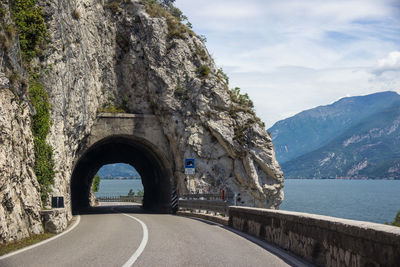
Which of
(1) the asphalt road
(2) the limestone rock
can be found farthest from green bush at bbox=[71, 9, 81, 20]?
(1) the asphalt road

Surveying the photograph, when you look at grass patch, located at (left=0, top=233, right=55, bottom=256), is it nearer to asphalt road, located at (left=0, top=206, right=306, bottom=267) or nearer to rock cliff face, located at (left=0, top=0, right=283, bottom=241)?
asphalt road, located at (left=0, top=206, right=306, bottom=267)

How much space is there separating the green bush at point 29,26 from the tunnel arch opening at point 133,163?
12.0m

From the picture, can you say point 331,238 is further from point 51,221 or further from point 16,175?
point 51,221

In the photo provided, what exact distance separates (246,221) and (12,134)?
889 centimetres

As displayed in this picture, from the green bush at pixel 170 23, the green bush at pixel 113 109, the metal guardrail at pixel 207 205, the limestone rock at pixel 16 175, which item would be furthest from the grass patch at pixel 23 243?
the green bush at pixel 170 23

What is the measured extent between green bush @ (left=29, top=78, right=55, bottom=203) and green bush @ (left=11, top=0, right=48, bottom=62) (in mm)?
1962

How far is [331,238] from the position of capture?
8031 millimetres

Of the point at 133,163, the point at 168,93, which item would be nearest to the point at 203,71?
the point at 168,93

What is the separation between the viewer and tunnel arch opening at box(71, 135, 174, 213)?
36.1 m

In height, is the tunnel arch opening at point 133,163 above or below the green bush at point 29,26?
below

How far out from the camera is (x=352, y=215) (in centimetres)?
Result: 8781

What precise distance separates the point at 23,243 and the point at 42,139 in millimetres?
8371

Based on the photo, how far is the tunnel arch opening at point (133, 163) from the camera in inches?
1420

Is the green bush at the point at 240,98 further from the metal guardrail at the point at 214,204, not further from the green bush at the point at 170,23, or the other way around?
the metal guardrail at the point at 214,204
